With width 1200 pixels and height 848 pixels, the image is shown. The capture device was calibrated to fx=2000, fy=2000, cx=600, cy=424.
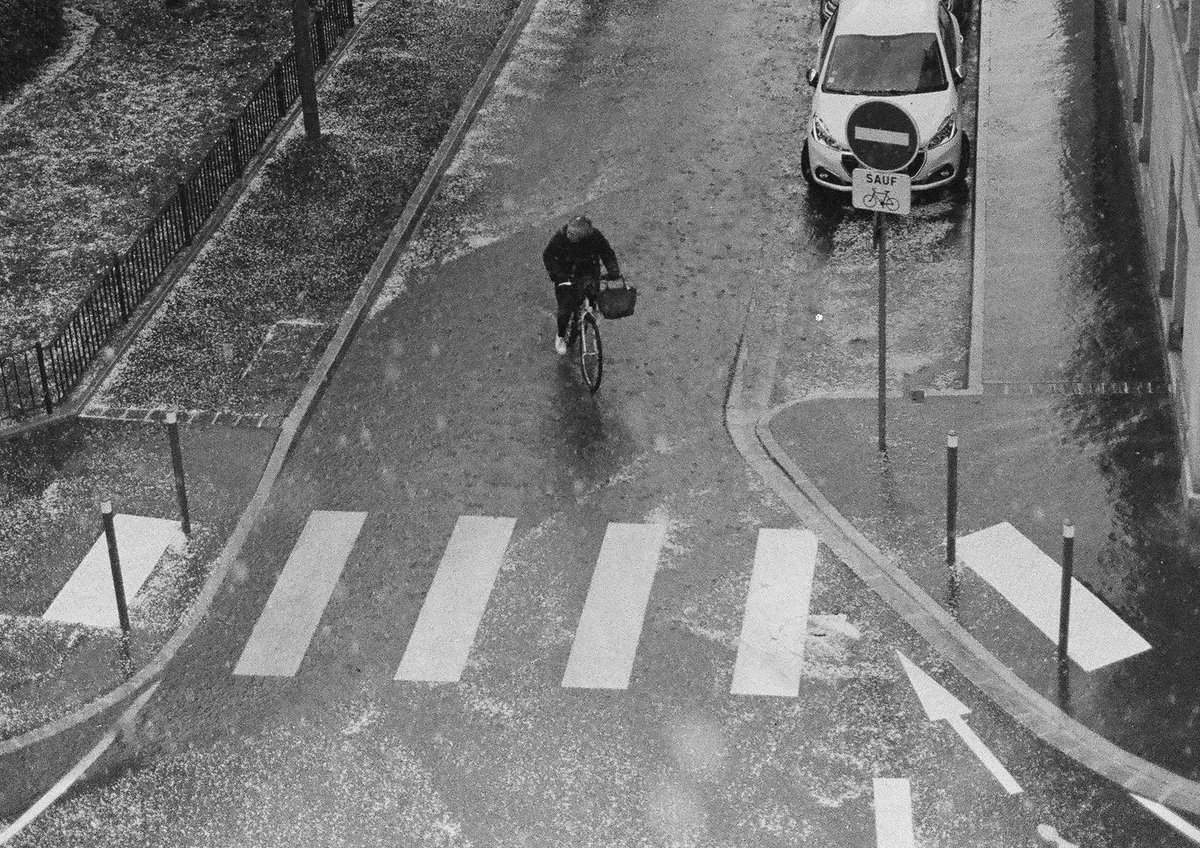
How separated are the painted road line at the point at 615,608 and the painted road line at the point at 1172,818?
382 centimetres

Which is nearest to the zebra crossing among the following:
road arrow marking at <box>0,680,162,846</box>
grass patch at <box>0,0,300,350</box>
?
road arrow marking at <box>0,680,162,846</box>

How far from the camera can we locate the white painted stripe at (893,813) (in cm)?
1315

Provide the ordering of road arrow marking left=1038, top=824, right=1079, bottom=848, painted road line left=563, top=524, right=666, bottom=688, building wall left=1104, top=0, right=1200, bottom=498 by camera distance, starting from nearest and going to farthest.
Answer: road arrow marking left=1038, top=824, right=1079, bottom=848, painted road line left=563, top=524, right=666, bottom=688, building wall left=1104, top=0, right=1200, bottom=498

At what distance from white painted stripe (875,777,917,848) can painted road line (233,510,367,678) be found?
4586 mm

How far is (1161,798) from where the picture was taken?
43.8 feet

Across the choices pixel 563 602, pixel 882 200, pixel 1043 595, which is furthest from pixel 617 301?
pixel 1043 595

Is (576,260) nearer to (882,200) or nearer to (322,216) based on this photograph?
(882,200)

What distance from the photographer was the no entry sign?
16328 mm

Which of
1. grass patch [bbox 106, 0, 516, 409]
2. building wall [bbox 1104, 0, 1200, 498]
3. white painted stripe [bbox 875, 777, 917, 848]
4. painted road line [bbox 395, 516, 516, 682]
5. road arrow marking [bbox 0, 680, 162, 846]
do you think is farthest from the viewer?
grass patch [bbox 106, 0, 516, 409]

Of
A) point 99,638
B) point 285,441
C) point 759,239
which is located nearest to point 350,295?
point 285,441

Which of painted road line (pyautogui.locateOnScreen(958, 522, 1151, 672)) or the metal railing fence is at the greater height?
painted road line (pyautogui.locateOnScreen(958, 522, 1151, 672))

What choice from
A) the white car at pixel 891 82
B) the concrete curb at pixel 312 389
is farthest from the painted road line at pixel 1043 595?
the white car at pixel 891 82

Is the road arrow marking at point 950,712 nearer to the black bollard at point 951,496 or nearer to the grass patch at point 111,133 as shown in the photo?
the black bollard at point 951,496

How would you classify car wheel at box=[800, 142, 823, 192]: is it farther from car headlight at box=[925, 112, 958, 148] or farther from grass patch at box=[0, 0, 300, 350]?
grass patch at box=[0, 0, 300, 350]
